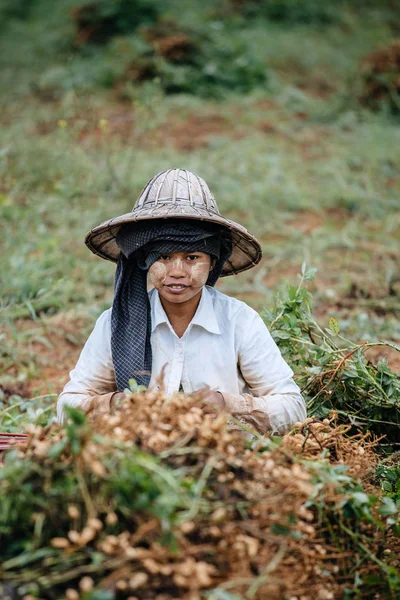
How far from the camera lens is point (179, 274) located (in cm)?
252

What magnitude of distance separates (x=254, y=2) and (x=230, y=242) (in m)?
11.0

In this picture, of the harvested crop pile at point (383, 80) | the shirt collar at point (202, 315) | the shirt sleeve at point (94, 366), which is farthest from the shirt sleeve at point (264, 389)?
the harvested crop pile at point (383, 80)

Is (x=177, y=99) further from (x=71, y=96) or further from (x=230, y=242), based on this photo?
(x=230, y=242)

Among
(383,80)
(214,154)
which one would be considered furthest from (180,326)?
(383,80)

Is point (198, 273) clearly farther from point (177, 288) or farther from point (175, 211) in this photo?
point (175, 211)

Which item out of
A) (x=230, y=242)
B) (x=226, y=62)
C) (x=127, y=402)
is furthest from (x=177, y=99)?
(x=127, y=402)

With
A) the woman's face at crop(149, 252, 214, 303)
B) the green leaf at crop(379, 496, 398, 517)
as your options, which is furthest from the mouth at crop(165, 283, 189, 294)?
the green leaf at crop(379, 496, 398, 517)

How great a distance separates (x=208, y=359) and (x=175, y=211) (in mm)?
569

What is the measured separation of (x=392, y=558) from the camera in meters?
2.09

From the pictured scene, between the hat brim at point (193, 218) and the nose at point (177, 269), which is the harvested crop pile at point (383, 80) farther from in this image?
the nose at point (177, 269)

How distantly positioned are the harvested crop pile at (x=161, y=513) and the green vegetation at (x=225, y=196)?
11 mm

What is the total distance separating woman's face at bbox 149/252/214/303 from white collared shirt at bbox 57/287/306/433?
125mm

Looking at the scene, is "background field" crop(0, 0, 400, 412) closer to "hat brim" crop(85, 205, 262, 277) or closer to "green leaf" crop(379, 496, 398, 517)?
"hat brim" crop(85, 205, 262, 277)

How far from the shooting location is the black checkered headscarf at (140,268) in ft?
8.29
